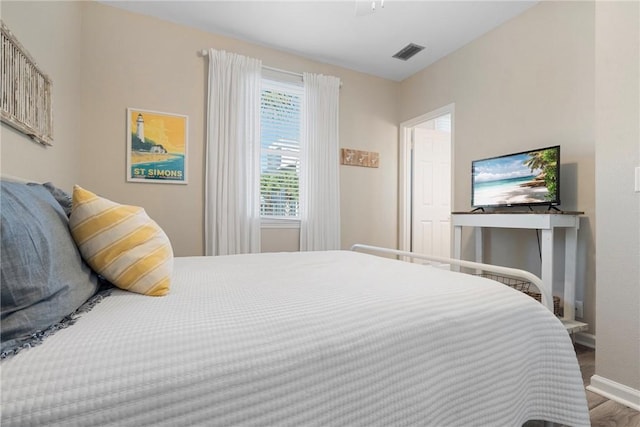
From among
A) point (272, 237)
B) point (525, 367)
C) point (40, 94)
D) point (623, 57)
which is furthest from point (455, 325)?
point (272, 237)

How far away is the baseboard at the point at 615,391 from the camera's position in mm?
1502

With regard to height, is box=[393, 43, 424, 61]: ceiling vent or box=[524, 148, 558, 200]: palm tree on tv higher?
box=[393, 43, 424, 61]: ceiling vent

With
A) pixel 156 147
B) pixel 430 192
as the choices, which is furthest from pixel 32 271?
pixel 430 192

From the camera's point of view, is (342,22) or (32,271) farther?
(342,22)

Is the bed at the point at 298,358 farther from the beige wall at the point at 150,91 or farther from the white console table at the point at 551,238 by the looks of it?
the beige wall at the point at 150,91

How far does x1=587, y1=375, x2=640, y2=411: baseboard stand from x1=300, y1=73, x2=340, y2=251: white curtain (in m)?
2.33

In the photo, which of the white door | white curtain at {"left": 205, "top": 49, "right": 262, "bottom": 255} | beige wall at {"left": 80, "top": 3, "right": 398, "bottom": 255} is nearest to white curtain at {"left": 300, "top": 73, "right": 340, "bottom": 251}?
beige wall at {"left": 80, "top": 3, "right": 398, "bottom": 255}

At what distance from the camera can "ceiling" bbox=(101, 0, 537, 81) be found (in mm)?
2651

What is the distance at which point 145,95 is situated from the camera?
283 cm

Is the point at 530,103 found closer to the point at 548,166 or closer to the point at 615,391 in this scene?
the point at 548,166

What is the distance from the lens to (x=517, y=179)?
2.53 meters

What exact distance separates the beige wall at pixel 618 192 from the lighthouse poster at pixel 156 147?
3032mm

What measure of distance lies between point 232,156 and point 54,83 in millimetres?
1382

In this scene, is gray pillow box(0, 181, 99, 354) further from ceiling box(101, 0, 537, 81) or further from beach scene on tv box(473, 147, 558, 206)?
beach scene on tv box(473, 147, 558, 206)
